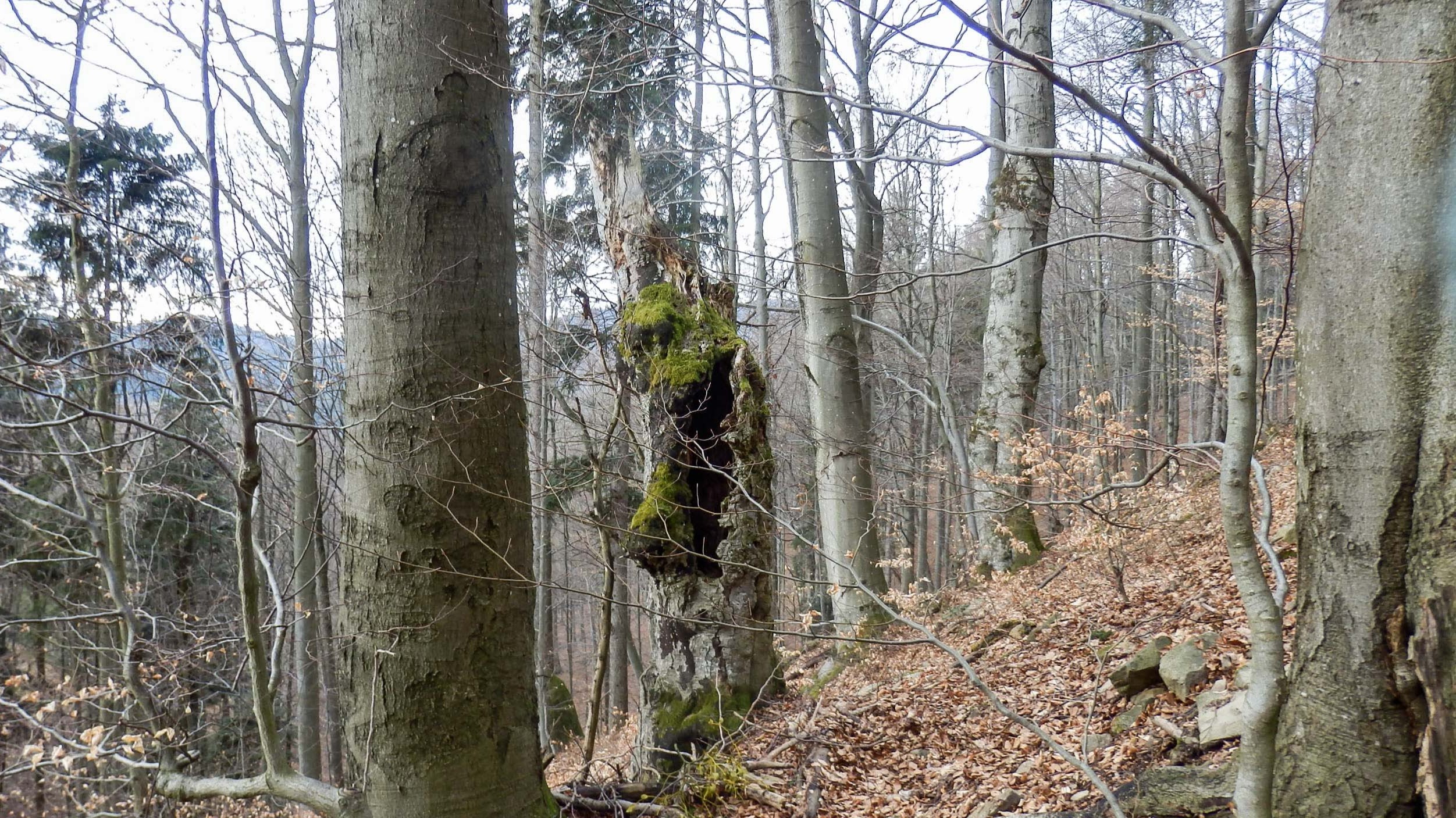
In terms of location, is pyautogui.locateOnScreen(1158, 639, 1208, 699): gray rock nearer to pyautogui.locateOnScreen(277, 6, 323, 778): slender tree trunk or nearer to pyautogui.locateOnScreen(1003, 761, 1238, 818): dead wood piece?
pyautogui.locateOnScreen(1003, 761, 1238, 818): dead wood piece

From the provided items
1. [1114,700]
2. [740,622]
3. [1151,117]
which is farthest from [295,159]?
[1151,117]

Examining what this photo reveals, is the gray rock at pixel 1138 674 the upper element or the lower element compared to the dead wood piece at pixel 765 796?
upper

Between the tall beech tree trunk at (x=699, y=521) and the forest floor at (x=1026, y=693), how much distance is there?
1.14 feet

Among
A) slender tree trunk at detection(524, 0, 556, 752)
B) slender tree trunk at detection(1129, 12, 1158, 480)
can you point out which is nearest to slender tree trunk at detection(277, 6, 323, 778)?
slender tree trunk at detection(524, 0, 556, 752)

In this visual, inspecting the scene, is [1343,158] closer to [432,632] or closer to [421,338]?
[421,338]

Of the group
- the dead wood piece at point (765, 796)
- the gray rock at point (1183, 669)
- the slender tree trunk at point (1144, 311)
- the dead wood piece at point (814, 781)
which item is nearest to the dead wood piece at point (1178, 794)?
the gray rock at point (1183, 669)

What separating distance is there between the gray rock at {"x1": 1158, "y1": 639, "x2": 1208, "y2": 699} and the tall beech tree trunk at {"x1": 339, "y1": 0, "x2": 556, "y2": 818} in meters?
3.25

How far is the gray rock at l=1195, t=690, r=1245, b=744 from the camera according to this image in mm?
3244

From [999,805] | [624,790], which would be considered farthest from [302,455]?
[999,805]

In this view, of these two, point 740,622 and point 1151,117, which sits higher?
point 1151,117

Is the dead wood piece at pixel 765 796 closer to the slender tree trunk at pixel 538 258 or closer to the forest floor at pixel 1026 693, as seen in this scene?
the forest floor at pixel 1026 693

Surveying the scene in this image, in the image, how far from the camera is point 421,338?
233 cm

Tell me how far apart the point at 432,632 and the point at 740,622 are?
8.98 feet

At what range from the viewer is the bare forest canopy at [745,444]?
2.16 meters
